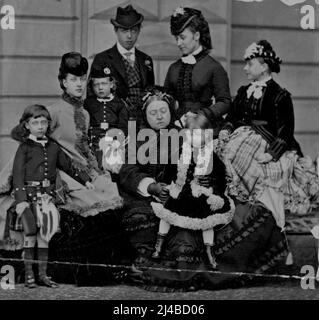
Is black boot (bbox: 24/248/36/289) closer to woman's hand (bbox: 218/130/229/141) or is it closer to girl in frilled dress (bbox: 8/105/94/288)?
girl in frilled dress (bbox: 8/105/94/288)

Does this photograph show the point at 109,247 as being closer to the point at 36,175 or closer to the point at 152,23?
the point at 36,175

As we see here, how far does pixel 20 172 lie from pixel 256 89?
1562 millimetres

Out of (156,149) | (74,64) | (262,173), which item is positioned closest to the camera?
(74,64)

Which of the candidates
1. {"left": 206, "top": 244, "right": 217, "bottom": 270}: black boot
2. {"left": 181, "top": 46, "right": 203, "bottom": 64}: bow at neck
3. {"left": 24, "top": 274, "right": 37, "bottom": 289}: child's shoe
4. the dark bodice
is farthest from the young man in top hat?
{"left": 24, "top": 274, "right": 37, "bottom": 289}: child's shoe

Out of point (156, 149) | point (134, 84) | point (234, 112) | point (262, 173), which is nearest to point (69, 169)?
point (156, 149)

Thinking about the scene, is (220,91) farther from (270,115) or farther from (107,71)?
(107,71)

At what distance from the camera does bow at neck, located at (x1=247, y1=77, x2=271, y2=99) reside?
22.1ft

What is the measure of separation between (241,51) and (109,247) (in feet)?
4.85

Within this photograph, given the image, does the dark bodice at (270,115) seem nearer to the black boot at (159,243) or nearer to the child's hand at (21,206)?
the black boot at (159,243)

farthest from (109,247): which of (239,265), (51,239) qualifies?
(239,265)

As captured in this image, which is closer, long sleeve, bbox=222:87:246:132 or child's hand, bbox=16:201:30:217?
child's hand, bbox=16:201:30:217

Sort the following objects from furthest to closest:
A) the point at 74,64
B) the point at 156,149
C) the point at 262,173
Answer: the point at 262,173
the point at 156,149
the point at 74,64

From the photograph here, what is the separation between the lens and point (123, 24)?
6.59 m

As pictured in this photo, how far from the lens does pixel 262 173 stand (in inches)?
267
